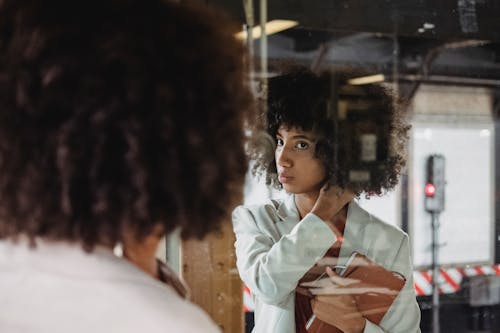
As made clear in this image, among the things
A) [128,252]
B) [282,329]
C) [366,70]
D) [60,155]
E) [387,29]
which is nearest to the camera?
[60,155]

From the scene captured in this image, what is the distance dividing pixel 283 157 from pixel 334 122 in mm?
161

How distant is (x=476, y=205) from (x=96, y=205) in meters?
→ 1.58

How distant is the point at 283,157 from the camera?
1.64 m

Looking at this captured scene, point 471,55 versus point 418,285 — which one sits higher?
point 471,55

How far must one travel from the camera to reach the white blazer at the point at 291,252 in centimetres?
159

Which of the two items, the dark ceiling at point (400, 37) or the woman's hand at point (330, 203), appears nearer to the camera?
the woman's hand at point (330, 203)

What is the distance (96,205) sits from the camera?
2.41ft

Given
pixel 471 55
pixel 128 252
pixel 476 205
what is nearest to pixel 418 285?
pixel 476 205

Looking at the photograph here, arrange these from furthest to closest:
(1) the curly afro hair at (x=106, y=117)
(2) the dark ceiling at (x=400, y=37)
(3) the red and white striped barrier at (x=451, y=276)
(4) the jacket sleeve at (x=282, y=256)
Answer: (3) the red and white striped barrier at (x=451, y=276) → (2) the dark ceiling at (x=400, y=37) → (4) the jacket sleeve at (x=282, y=256) → (1) the curly afro hair at (x=106, y=117)

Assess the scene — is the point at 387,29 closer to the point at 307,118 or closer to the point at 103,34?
the point at 307,118

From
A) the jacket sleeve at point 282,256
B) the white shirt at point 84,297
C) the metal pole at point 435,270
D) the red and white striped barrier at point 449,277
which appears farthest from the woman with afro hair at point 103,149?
the metal pole at point 435,270

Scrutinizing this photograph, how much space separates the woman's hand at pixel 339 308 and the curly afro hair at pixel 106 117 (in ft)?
3.09

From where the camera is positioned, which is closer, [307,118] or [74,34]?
[74,34]

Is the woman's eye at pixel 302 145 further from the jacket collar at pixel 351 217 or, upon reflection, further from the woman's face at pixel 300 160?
the jacket collar at pixel 351 217
